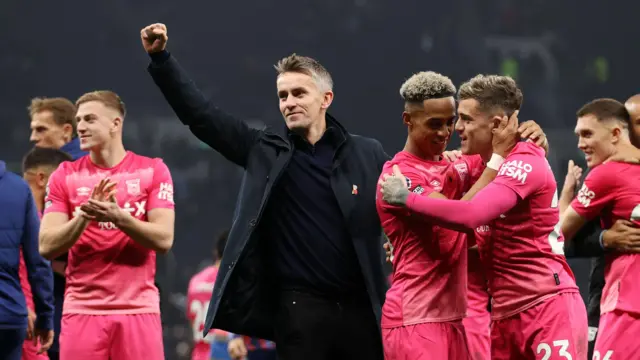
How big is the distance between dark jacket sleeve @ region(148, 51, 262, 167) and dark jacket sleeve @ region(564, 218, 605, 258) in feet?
6.57

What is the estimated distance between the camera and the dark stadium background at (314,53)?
12.1m

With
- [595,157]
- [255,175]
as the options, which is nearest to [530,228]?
[255,175]

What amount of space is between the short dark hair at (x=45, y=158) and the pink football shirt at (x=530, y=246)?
3.12 metres

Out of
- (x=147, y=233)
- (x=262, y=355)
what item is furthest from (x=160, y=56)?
(x=262, y=355)

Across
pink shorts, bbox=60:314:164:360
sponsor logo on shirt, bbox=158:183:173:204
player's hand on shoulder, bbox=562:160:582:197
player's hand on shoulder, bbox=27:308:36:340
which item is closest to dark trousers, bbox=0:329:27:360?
pink shorts, bbox=60:314:164:360

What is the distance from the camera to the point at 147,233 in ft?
15.8

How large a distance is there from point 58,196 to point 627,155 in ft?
9.51

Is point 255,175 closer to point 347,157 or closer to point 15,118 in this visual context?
point 347,157

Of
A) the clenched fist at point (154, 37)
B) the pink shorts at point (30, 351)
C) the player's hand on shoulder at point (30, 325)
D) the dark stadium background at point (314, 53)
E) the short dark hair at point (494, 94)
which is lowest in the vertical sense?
the pink shorts at point (30, 351)

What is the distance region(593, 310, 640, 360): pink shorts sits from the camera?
481 cm

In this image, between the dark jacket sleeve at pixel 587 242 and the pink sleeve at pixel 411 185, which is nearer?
the pink sleeve at pixel 411 185

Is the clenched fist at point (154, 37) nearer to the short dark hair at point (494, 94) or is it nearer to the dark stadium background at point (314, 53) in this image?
the short dark hair at point (494, 94)

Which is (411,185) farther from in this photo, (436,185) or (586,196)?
(586,196)

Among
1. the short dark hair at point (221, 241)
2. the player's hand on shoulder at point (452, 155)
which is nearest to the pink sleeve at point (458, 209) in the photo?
the player's hand on shoulder at point (452, 155)
